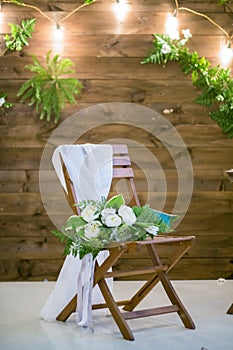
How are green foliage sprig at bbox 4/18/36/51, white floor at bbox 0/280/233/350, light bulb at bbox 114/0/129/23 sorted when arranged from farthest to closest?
1. light bulb at bbox 114/0/129/23
2. green foliage sprig at bbox 4/18/36/51
3. white floor at bbox 0/280/233/350

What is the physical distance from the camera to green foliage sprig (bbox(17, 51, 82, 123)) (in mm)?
4395

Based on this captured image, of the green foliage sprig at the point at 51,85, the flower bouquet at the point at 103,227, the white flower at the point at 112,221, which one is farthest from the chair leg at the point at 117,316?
the green foliage sprig at the point at 51,85

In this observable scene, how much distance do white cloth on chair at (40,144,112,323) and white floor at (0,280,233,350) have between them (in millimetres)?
102

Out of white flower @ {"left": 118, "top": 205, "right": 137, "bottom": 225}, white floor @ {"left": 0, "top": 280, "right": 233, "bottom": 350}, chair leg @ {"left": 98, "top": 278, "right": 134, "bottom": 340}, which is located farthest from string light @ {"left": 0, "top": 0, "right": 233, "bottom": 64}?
chair leg @ {"left": 98, "top": 278, "right": 134, "bottom": 340}

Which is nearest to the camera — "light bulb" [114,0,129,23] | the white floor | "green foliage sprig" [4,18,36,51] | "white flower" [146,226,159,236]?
the white floor

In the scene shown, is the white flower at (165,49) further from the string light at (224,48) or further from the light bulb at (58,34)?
the light bulb at (58,34)

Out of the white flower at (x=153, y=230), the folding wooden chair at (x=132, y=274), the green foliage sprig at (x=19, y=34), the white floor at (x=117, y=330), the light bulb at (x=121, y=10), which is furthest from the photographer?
the light bulb at (x=121, y=10)

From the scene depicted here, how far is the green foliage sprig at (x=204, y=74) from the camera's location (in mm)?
4449

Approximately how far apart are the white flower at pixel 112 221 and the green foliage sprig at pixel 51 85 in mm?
1422

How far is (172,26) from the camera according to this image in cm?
447

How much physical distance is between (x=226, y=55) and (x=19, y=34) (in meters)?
1.36

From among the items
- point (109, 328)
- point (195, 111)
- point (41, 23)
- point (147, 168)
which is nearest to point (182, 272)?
point (147, 168)

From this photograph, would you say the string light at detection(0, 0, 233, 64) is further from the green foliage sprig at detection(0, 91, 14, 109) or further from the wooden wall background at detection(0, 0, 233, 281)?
the green foliage sprig at detection(0, 91, 14, 109)

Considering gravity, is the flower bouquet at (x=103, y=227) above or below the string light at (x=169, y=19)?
below
